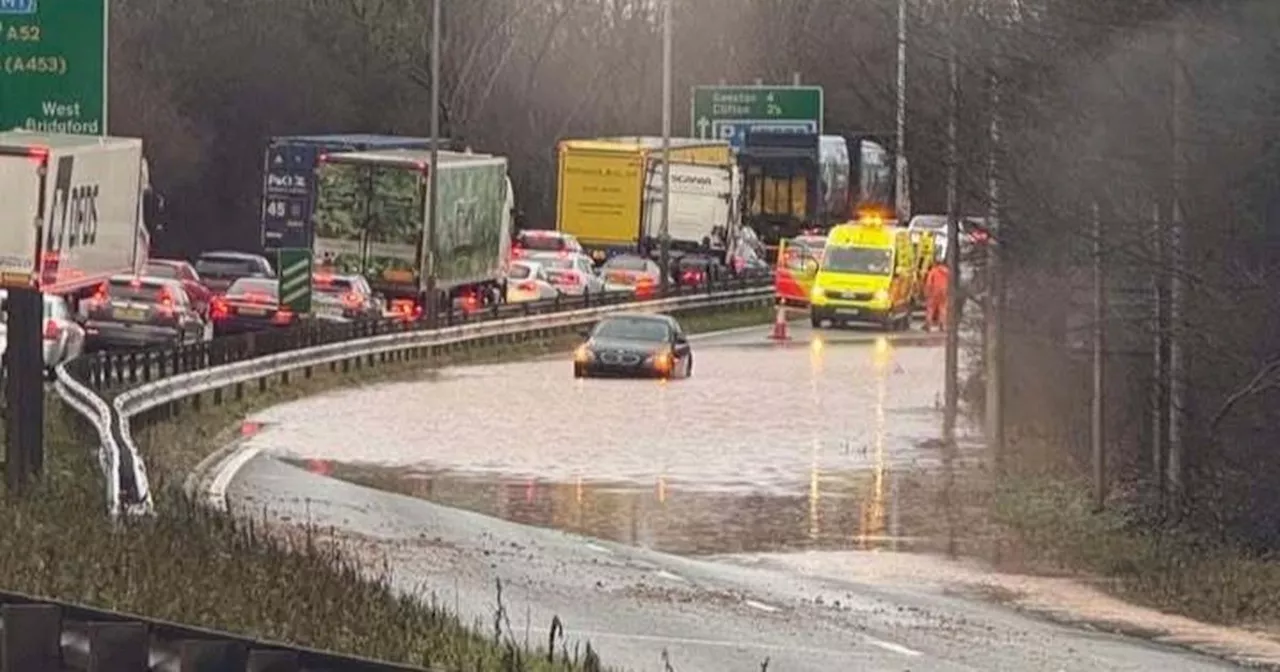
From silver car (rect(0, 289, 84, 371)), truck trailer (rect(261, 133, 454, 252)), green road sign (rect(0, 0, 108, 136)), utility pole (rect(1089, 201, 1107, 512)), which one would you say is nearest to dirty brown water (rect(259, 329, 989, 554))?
utility pole (rect(1089, 201, 1107, 512))

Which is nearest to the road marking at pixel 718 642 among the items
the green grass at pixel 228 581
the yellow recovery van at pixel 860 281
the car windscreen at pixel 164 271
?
the green grass at pixel 228 581

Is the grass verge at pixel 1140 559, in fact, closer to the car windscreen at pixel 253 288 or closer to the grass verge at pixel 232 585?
the grass verge at pixel 232 585

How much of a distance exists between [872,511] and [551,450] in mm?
6836

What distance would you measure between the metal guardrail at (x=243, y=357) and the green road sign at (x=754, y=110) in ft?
61.0

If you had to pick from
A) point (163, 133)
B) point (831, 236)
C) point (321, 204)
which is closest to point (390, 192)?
point (321, 204)

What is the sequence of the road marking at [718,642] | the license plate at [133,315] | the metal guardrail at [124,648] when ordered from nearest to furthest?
the metal guardrail at [124,648] < the road marking at [718,642] < the license plate at [133,315]

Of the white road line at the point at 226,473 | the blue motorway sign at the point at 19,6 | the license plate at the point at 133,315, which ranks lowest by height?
the white road line at the point at 226,473

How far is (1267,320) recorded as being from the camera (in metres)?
19.9

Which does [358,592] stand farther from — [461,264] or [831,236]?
[831,236]

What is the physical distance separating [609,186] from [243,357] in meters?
30.7

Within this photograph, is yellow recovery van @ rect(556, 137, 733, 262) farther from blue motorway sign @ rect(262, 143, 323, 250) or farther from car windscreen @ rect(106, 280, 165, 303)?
car windscreen @ rect(106, 280, 165, 303)

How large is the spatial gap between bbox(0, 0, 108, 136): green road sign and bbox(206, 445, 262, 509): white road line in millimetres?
4388

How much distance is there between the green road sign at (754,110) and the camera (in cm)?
7975

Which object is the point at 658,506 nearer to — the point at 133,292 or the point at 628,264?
the point at 133,292
